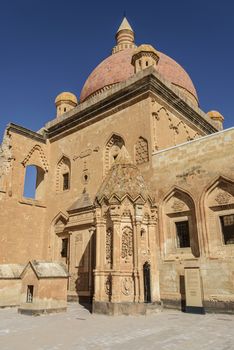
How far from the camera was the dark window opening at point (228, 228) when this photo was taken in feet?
32.7

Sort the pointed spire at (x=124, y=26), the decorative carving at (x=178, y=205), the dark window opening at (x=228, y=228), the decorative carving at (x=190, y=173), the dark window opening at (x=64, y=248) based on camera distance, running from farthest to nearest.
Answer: the pointed spire at (x=124, y=26)
the dark window opening at (x=64, y=248)
the decorative carving at (x=178, y=205)
the decorative carving at (x=190, y=173)
the dark window opening at (x=228, y=228)

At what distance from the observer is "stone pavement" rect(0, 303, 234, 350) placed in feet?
15.8

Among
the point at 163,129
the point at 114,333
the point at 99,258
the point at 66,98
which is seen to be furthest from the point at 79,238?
the point at 66,98

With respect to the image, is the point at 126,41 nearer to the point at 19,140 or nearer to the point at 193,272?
the point at 19,140

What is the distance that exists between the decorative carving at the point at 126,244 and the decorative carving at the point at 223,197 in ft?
10.8

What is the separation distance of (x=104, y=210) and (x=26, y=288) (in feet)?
10.6

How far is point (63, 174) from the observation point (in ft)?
54.9

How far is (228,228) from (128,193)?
360cm

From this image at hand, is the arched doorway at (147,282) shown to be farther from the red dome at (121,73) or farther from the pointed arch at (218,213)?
the red dome at (121,73)

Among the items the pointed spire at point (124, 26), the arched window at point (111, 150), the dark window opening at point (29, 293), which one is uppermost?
the pointed spire at point (124, 26)

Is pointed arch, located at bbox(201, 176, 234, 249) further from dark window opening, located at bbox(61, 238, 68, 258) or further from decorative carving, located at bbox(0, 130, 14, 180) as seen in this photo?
decorative carving, located at bbox(0, 130, 14, 180)

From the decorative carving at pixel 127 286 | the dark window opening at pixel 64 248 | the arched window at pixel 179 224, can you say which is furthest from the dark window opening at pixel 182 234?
the dark window opening at pixel 64 248

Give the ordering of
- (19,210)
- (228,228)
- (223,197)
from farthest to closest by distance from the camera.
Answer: (19,210)
(223,197)
(228,228)

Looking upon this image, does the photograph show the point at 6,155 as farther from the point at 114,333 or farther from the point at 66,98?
the point at 114,333
